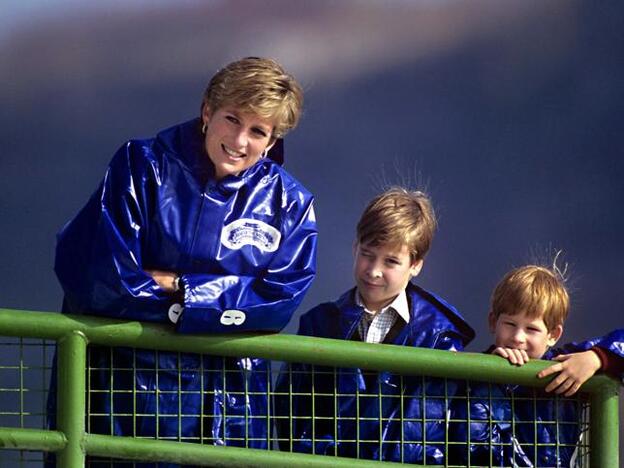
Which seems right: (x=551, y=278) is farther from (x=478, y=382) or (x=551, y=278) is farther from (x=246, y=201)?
(x=246, y=201)

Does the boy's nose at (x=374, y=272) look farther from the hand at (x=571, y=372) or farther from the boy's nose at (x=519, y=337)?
the hand at (x=571, y=372)

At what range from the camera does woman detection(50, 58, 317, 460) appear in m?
3.51

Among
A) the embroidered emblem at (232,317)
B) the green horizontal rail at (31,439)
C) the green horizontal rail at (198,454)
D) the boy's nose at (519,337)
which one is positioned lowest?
the green horizontal rail at (198,454)

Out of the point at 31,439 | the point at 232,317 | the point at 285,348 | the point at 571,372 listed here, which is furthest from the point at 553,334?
the point at 31,439

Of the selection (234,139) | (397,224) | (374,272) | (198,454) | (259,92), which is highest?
(259,92)

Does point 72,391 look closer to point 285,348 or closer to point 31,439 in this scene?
point 31,439

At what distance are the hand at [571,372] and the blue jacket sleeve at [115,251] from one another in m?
1.23

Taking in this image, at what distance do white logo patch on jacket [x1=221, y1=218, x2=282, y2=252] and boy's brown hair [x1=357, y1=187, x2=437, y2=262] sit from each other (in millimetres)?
485

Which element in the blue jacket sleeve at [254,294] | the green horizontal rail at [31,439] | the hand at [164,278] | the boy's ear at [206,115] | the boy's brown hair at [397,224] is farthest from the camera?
the boy's brown hair at [397,224]

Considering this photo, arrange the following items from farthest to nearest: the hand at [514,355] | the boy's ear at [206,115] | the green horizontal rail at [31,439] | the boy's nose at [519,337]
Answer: the boy's nose at [519,337] → the boy's ear at [206,115] → the hand at [514,355] → the green horizontal rail at [31,439]

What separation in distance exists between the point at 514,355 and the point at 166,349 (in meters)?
1.08

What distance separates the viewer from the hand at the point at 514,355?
3.73m

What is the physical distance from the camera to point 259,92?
383 cm

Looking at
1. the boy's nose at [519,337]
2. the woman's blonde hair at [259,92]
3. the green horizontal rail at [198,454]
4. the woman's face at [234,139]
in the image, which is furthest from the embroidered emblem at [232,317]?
the boy's nose at [519,337]
